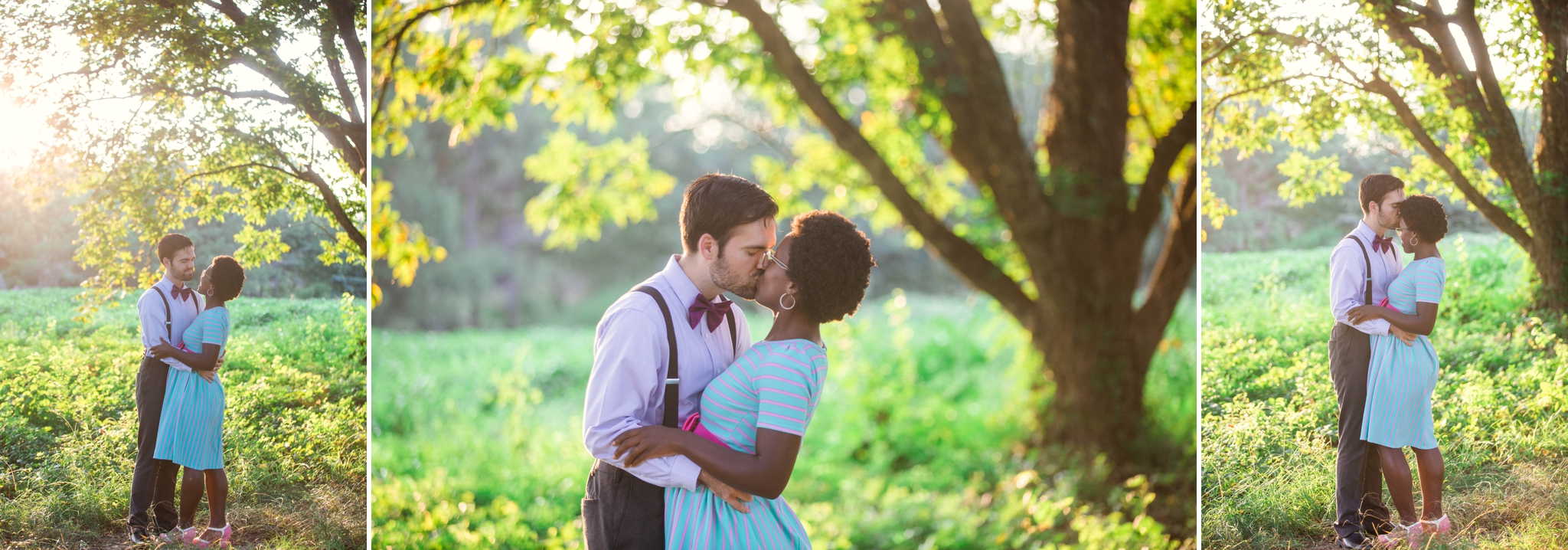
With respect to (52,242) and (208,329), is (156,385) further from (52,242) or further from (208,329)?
(52,242)

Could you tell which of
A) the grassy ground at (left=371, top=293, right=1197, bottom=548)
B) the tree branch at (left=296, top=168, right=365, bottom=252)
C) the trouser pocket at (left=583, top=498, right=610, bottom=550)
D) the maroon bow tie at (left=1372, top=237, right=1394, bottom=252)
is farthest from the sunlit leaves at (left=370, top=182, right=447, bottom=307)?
the maroon bow tie at (left=1372, top=237, right=1394, bottom=252)

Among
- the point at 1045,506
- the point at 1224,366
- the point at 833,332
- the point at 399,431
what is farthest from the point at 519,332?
the point at 1224,366

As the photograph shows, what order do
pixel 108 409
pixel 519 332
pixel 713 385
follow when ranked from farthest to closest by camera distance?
pixel 519 332
pixel 108 409
pixel 713 385

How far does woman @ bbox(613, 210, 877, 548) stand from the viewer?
1604mm

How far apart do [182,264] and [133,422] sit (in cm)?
50

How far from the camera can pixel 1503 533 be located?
2605 millimetres

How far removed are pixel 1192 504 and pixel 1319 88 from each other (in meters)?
2.24

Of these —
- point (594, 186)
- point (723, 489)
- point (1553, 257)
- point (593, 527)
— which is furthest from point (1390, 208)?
point (594, 186)

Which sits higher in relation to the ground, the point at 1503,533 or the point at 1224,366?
the point at 1224,366

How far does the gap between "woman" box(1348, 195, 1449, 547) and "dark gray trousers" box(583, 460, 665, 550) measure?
2.17 metres

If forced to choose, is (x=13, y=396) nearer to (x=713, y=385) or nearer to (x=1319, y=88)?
(x=713, y=385)

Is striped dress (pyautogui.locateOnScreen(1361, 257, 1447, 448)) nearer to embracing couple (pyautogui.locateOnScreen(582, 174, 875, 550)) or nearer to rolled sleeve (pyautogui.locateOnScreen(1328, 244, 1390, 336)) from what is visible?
rolled sleeve (pyautogui.locateOnScreen(1328, 244, 1390, 336))

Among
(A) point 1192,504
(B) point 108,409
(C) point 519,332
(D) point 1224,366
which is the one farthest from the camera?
(C) point 519,332

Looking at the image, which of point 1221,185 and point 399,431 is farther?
point 399,431
